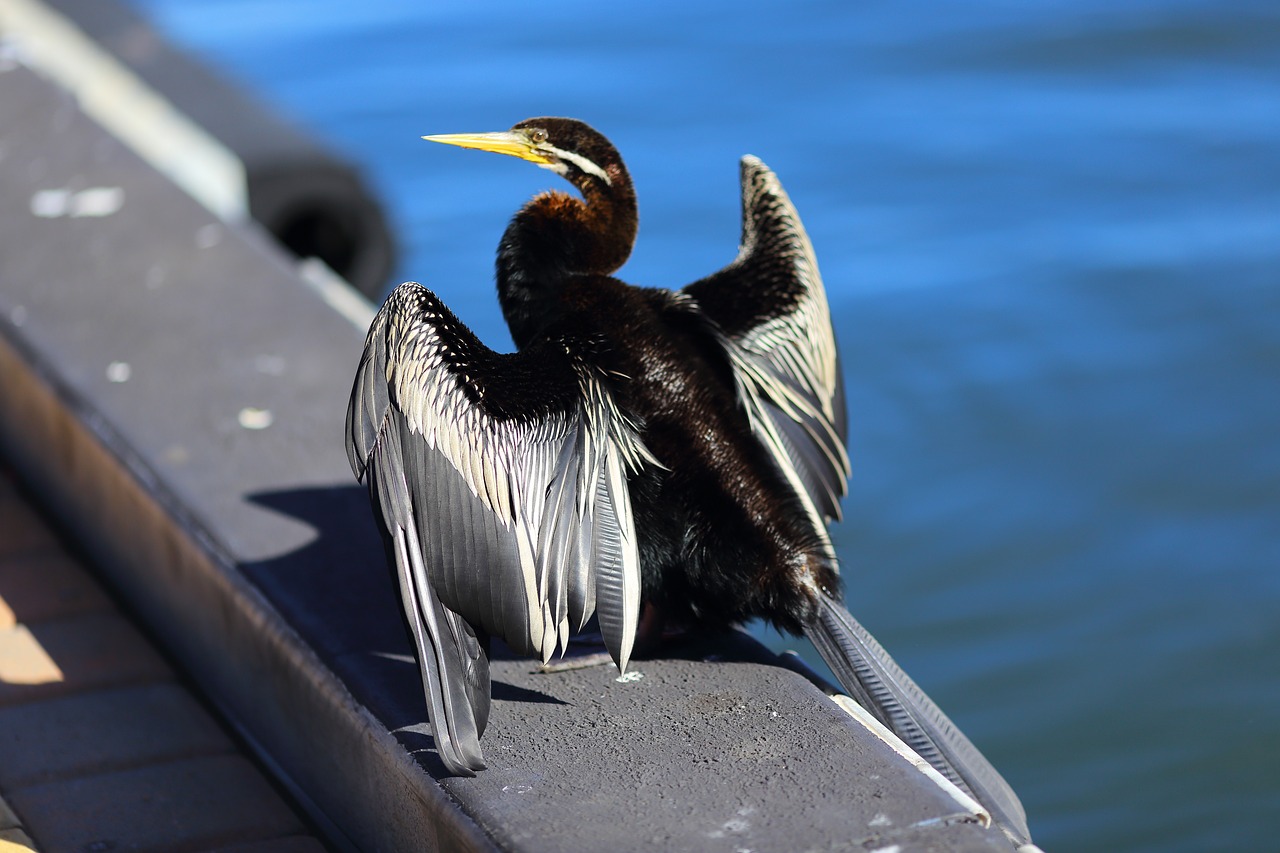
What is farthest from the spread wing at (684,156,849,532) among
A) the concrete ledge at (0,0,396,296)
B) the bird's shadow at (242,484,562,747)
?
the concrete ledge at (0,0,396,296)

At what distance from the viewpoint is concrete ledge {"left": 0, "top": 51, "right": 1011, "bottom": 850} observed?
1.85 m

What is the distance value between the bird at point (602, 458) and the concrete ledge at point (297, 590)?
101 mm

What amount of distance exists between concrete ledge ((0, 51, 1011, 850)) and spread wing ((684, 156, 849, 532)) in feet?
1.22

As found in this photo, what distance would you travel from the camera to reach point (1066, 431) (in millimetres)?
4480

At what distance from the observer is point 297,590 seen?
7.66ft

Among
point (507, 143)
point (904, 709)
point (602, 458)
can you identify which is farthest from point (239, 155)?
point (904, 709)

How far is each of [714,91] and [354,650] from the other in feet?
16.3

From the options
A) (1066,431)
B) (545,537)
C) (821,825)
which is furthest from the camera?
(1066,431)

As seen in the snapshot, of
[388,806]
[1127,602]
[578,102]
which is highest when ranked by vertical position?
[578,102]

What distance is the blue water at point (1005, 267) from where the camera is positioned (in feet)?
11.6

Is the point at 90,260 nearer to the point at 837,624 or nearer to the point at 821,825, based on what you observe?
the point at 837,624

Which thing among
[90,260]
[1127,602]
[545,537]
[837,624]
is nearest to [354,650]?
[545,537]

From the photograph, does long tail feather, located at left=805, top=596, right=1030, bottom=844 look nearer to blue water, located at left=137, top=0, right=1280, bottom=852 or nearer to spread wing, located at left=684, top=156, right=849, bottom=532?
spread wing, located at left=684, top=156, right=849, bottom=532

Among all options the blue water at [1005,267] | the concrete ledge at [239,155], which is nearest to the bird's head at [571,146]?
the blue water at [1005,267]
